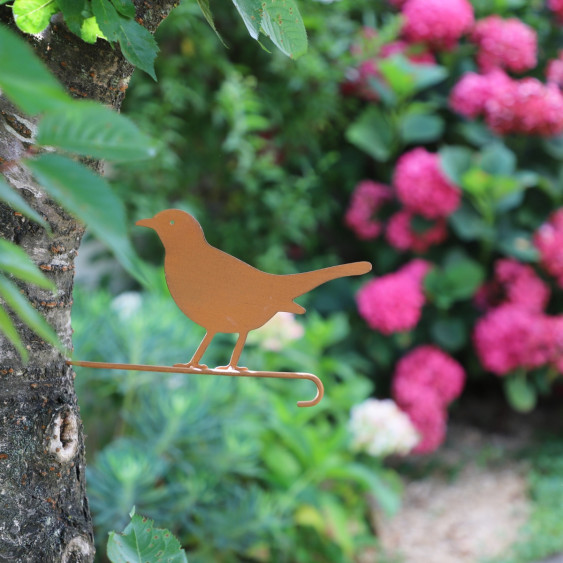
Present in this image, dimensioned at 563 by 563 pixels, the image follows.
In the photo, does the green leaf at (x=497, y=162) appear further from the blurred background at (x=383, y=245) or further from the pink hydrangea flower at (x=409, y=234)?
the pink hydrangea flower at (x=409, y=234)

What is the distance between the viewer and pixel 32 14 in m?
0.41

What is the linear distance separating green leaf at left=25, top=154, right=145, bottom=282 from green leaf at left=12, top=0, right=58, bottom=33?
235mm

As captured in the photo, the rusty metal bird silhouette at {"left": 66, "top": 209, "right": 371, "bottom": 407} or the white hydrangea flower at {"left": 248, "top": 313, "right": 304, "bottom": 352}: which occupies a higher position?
the rusty metal bird silhouette at {"left": 66, "top": 209, "right": 371, "bottom": 407}

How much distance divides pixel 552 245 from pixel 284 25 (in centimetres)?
180

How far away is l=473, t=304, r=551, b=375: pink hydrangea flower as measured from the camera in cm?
198

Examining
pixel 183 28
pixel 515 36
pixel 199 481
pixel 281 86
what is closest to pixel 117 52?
pixel 199 481

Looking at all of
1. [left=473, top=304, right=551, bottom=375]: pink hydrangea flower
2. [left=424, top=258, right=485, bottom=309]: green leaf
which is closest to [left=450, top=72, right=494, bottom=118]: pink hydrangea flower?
[left=424, top=258, right=485, bottom=309]: green leaf

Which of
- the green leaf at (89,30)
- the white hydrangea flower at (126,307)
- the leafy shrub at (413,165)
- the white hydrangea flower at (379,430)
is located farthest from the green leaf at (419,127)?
the green leaf at (89,30)

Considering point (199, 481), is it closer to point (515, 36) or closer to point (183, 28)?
point (183, 28)

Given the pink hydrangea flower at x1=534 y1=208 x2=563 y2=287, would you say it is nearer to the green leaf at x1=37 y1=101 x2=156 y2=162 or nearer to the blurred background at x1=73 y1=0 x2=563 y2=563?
the blurred background at x1=73 y1=0 x2=563 y2=563

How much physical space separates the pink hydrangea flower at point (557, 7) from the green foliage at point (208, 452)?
1.56 m

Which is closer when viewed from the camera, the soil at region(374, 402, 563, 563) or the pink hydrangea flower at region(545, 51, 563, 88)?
the soil at region(374, 402, 563, 563)

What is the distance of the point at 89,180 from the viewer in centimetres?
21

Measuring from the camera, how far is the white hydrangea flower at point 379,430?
1619mm
